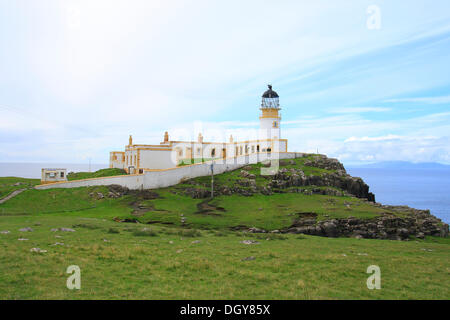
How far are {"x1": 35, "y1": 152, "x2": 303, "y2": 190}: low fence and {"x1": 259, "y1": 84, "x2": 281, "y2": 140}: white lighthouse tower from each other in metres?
7.02

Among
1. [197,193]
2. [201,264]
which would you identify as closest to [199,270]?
[201,264]

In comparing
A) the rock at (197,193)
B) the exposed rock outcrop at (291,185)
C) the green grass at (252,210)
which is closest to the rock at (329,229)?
the green grass at (252,210)

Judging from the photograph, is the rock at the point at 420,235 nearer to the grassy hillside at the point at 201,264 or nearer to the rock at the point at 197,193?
the grassy hillside at the point at 201,264

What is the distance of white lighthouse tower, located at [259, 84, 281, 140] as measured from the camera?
7581 cm

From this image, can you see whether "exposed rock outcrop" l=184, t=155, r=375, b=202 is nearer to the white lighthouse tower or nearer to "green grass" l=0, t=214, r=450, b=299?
the white lighthouse tower

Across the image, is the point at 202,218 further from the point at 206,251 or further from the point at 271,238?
the point at 206,251

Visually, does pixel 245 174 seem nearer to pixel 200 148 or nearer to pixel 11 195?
pixel 200 148

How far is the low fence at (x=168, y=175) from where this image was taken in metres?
51.0

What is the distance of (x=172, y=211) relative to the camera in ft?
136

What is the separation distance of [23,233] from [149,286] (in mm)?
14861

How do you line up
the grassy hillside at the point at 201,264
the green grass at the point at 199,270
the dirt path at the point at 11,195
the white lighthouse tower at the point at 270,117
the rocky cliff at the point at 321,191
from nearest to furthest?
the green grass at the point at 199,270
the grassy hillside at the point at 201,264
the rocky cliff at the point at 321,191
the dirt path at the point at 11,195
the white lighthouse tower at the point at 270,117

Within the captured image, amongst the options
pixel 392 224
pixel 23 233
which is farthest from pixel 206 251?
pixel 392 224

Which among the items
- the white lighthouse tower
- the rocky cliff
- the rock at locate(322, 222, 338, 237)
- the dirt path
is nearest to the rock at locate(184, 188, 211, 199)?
the rocky cliff

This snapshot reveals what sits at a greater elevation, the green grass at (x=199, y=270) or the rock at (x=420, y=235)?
the green grass at (x=199, y=270)
